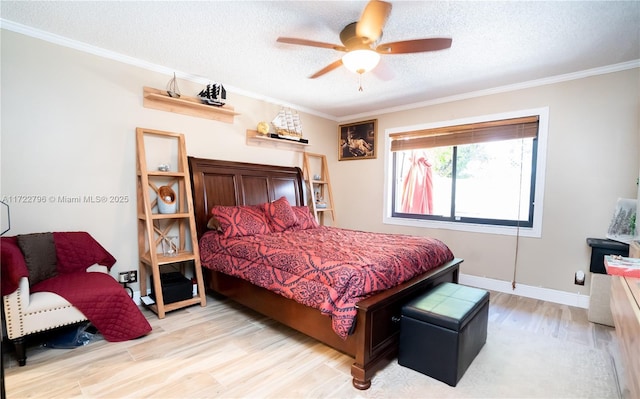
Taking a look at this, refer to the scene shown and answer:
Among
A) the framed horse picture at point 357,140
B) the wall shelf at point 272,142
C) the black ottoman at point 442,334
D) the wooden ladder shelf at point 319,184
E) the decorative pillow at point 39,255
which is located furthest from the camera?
the framed horse picture at point 357,140

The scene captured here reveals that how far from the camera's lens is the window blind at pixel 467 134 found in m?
3.45

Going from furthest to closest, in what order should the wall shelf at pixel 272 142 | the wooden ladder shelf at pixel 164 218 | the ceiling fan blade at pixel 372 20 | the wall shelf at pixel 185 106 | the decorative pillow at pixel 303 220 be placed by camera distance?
the wall shelf at pixel 272 142
the decorative pillow at pixel 303 220
the wall shelf at pixel 185 106
the wooden ladder shelf at pixel 164 218
the ceiling fan blade at pixel 372 20

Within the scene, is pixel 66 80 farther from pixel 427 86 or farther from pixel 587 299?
pixel 587 299

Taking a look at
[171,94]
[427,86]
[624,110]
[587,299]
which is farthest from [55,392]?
[624,110]

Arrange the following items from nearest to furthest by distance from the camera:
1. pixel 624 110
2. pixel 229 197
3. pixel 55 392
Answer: pixel 55 392, pixel 624 110, pixel 229 197

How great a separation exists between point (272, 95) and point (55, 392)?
3.58 metres

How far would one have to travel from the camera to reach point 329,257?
224 cm

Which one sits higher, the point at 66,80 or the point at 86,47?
the point at 86,47

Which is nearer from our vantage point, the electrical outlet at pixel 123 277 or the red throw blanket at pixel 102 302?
the red throw blanket at pixel 102 302

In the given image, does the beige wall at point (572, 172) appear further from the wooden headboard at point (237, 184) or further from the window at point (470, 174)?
the wooden headboard at point (237, 184)

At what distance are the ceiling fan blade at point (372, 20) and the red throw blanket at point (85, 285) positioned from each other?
2581mm

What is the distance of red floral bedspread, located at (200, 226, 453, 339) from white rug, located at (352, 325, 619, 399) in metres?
0.52

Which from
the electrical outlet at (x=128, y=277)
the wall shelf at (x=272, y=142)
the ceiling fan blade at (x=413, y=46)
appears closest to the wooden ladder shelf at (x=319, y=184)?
the wall shelf at (x=272, y=142)

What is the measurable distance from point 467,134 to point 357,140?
1748 mm
